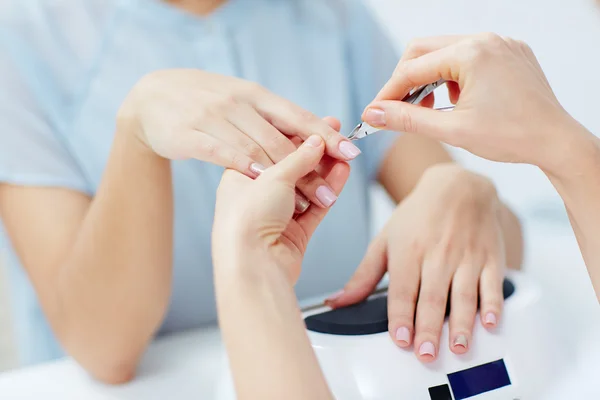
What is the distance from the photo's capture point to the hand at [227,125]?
48cm

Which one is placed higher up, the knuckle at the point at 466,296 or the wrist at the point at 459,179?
the wrist at the point at 459,179

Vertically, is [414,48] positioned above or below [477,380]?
above

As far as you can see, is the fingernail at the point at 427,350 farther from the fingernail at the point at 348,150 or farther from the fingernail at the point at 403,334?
the fingernail at the point at 348,150

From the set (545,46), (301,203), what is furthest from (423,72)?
(545,46)

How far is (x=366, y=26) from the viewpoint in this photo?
821 millimetres

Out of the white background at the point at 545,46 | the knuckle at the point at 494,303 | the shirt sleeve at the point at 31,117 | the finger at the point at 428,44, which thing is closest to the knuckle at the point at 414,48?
the finger at the point at 428,44

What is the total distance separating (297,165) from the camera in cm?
44

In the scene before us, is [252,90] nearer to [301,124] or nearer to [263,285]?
[301,124]

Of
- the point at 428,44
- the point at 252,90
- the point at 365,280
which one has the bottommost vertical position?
the point at 365,280

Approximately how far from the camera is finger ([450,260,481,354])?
460 mm

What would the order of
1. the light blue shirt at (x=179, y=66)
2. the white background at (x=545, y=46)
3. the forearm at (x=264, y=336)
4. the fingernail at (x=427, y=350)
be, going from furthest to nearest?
the white background at (x=545, y=46) < the light blue shirt at (x=179, y=66) < the fingernail at (x=427, y=350) < the forearm at (x=264, y=336)

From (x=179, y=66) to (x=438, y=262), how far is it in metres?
0.41

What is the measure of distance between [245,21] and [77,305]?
0.40m

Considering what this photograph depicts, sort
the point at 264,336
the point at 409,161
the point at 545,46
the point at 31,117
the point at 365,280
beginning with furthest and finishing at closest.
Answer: the point at 545,46 < the point at 409,161 < the point at 31,117 < the point at 365,280 < the point at 264,336
